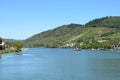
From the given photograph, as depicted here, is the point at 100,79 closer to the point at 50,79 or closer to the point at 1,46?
the point at 50,79

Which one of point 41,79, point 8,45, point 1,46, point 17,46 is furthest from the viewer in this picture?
point 8,45

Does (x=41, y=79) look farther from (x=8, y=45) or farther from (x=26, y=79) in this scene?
(x=8, y=45)

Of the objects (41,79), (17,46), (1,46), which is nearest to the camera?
(41,79)

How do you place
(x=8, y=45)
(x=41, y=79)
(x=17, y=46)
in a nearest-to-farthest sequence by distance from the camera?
(x=41, y=79) → (x=17, y=46) → (x=8, y=45)

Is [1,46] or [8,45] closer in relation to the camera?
[1,46]

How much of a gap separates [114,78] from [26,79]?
37.4 ft

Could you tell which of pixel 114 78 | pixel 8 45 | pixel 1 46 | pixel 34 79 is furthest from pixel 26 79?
pixel 8 45

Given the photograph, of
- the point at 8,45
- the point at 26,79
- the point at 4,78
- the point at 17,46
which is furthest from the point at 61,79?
the point at 8,45

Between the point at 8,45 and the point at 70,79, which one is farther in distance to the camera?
the point at 8,45

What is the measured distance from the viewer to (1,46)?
139625 mm

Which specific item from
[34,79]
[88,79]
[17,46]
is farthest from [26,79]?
[17,46]

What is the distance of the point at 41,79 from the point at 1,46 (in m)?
96.5

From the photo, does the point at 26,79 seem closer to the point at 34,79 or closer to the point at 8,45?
the point at 34,79

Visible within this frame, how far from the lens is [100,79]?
46812 mm
